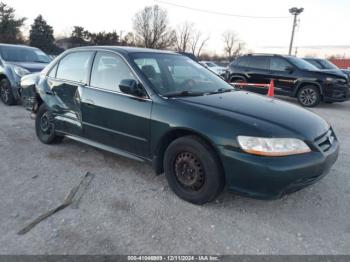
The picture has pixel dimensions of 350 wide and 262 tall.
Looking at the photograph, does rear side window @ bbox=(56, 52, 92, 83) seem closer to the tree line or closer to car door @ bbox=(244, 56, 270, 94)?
car door @ bbox=(244, 56, 270, 94)

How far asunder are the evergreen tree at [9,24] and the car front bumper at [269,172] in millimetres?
49528

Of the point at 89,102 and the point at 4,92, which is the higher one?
the point at 89,102

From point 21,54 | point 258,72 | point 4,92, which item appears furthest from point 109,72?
point 258,72

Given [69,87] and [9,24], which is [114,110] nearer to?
[69,87]

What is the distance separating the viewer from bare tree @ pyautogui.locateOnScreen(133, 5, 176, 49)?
172 ft

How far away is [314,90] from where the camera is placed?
9570 millimetres

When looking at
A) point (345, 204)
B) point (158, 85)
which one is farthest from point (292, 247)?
point (158, 85)

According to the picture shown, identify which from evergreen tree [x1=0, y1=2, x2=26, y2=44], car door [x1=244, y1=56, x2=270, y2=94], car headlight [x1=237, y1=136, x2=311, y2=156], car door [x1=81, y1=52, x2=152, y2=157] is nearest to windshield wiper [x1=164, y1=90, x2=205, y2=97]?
car door [x1=81, y1=52, x2=152, y2=157]

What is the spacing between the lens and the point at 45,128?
485 cm

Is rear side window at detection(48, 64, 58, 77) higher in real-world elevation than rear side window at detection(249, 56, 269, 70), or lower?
lower

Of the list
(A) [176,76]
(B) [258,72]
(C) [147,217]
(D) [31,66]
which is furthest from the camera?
(B) [258,72]

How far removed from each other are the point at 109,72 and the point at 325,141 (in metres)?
2.64

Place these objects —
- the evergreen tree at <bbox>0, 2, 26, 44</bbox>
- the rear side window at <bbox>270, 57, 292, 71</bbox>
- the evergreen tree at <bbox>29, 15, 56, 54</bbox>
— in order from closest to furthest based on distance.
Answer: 1. the rear side window at <bbox>270, 57, 292, 71</bbox>
2. the evergreen tree at <bbox>0, 2, 26, 44</bbox>
3. the evergreen tree at <bbox>29, 15, 56, 54</bbox>

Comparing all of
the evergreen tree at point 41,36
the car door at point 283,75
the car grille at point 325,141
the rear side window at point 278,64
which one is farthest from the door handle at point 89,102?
the evergreen tree at point 41,36
